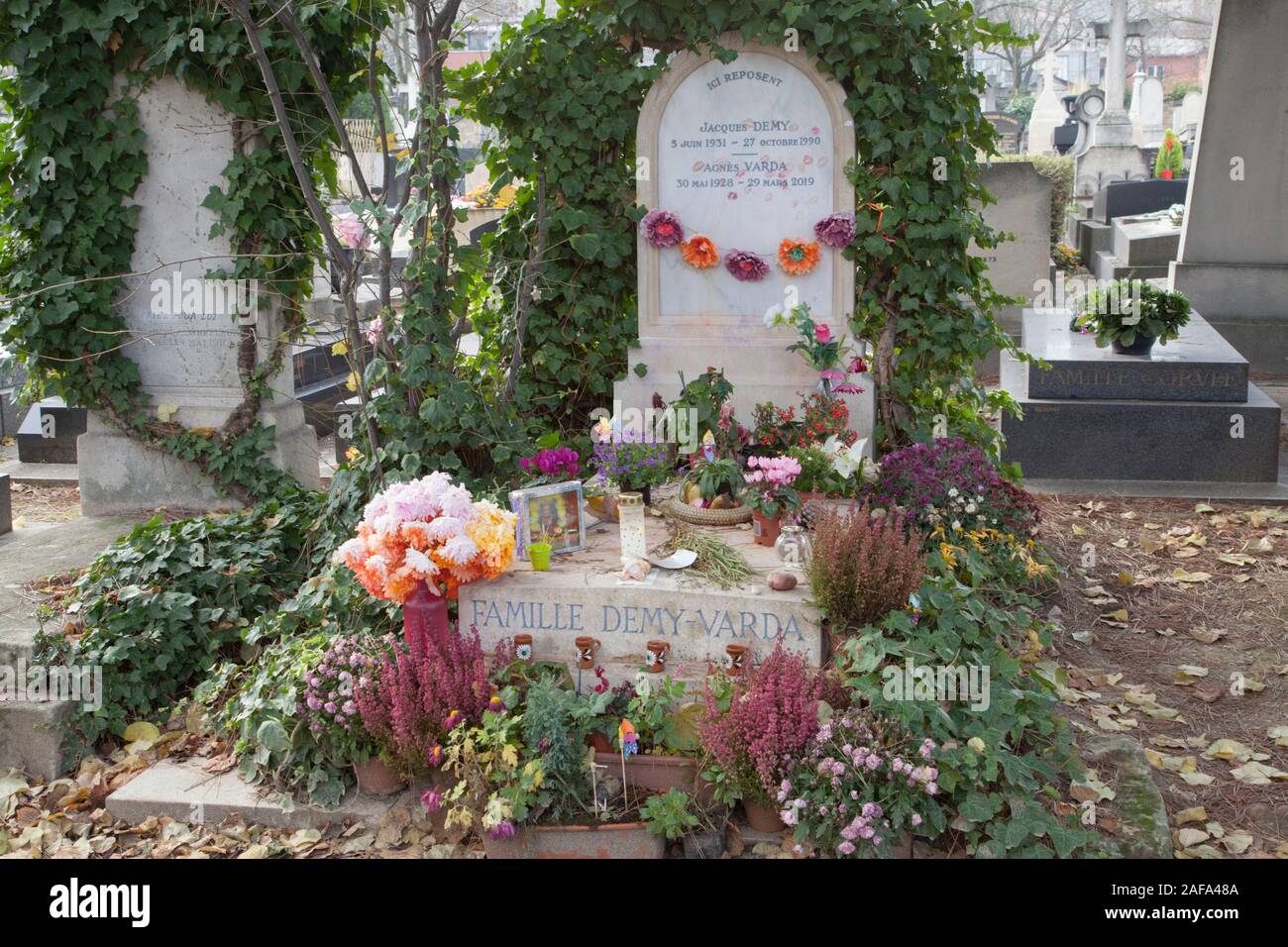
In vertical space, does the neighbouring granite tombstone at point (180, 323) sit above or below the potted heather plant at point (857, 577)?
above

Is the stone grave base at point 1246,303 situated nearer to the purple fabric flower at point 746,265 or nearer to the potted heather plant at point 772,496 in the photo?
the purple fabric flower at point 746,265

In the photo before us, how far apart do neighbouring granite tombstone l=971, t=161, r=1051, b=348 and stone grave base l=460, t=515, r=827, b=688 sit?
26.4 feet

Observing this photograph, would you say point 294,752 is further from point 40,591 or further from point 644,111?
point 644,111

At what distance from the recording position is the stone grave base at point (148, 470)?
7.07 m

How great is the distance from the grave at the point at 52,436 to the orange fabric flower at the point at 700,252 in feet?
15.7

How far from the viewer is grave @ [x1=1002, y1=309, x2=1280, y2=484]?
753 centimetres

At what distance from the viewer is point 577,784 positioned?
3.99 metres

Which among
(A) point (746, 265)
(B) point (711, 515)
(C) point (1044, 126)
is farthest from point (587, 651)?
(C) point (1044, 126)

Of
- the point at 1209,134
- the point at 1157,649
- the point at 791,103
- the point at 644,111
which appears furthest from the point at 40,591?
the point at 1209,134

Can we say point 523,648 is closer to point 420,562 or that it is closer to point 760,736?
point 420,562

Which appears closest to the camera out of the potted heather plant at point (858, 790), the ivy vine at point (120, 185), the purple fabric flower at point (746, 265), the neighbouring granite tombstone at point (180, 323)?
the potted heather plant at point (858, 790)

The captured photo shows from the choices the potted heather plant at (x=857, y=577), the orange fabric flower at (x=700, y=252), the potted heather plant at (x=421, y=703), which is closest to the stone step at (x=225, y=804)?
the potted heather plant at (x=421, y=703)

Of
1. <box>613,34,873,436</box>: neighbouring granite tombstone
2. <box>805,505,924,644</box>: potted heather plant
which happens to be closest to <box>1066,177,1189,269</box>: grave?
<box>613,34,873,436</box>: neighbouring granite tombstone

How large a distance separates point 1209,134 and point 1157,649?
6.85 meters
